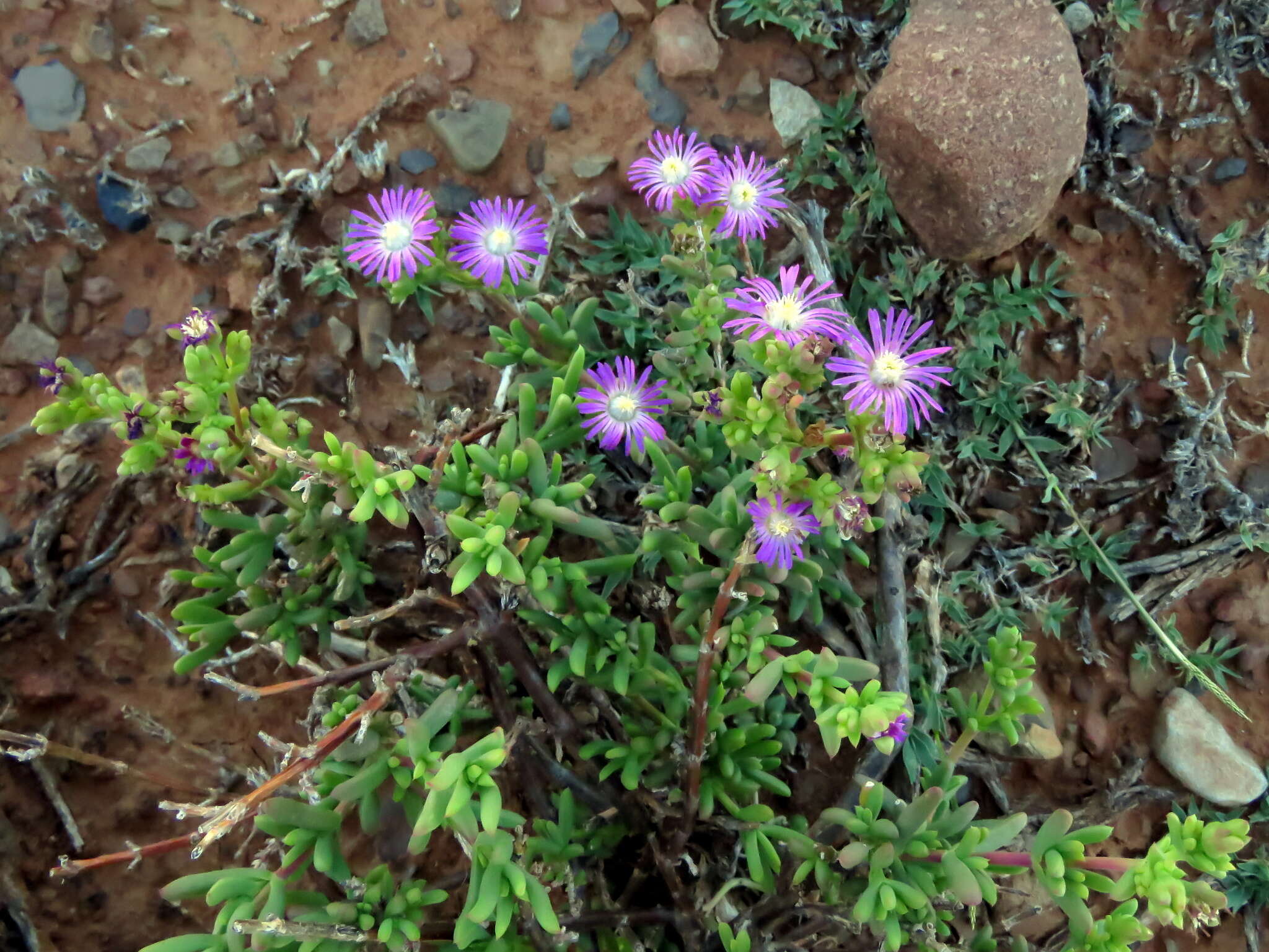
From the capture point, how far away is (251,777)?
1986mm

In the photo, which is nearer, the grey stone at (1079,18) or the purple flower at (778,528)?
the purple flower at (778,528)

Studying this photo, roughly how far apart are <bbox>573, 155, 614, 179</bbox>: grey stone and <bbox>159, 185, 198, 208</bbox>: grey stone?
1155 mm

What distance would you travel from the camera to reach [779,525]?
1.82m

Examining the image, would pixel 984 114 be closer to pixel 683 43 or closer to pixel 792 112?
pixel 792 112

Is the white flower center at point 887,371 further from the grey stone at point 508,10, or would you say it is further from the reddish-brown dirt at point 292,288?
the grey stone at point 508,10

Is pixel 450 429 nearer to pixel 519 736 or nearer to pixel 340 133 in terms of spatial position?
pixel 519 736

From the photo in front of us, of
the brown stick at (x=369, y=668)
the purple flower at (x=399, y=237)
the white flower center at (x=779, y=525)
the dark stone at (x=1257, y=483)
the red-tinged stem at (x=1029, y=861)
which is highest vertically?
the purple flower at (x=399, y=237)

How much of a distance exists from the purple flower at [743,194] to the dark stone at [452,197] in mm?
799

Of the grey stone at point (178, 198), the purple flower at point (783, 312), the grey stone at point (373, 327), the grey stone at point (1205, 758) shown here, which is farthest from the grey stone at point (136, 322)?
the grey stone at point (1205, 758)

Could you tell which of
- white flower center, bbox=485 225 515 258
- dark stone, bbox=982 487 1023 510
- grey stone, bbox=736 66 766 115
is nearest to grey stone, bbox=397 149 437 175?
white flower center, bbox=485 225 515 258

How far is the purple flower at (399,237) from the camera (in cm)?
199

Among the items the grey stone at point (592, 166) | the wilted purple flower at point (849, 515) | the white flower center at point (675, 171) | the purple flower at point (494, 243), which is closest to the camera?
the wilted purple flower at point (849, 515)

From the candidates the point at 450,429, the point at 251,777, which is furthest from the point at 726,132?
the point at 251,777

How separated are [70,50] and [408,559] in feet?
6.17
